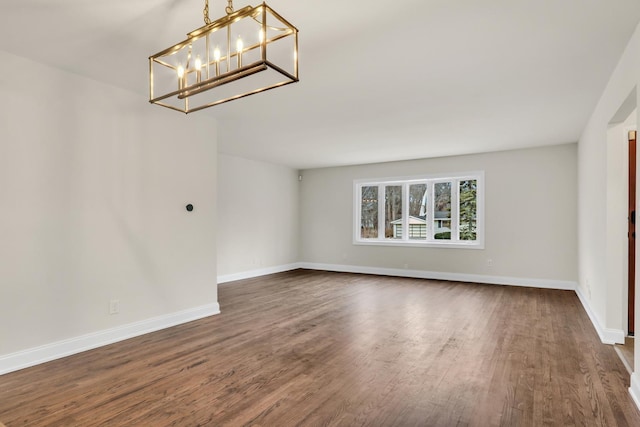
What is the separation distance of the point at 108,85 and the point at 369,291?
14.8 ft

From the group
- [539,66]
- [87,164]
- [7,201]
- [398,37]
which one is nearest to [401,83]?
[398,37]

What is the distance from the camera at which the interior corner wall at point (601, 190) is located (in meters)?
2.67

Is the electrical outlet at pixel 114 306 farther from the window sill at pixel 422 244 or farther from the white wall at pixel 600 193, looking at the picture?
the window sill at pixel 422 244

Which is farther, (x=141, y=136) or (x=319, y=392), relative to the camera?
(x=141, y=136)

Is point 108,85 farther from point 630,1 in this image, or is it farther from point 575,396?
point 575,396

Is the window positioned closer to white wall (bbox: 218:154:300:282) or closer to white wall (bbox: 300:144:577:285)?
white wall (bbox: 300:144:577:285)

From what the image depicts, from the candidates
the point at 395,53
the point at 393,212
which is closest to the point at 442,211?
the point at 393,212

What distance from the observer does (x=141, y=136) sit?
12.3 feet

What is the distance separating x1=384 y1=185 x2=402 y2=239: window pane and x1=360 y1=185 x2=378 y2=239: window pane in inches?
9.2

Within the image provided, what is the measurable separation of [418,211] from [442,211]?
49cm

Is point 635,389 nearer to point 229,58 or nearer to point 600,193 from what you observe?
point 600,193

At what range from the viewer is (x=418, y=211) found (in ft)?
24.5

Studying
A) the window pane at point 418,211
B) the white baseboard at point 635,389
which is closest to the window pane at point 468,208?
the window pane at point 418,211

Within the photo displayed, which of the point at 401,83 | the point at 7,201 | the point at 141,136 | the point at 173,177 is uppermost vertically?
the point at 401,83
